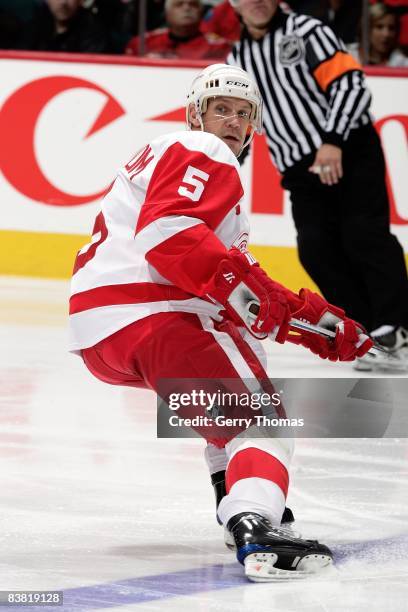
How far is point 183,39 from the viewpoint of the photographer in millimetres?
6402

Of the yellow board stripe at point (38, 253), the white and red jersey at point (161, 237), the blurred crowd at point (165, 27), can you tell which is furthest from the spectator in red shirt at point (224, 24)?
the white and red jersey at point (161, 237)

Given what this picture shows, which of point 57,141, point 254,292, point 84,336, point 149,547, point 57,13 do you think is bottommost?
point 57,141

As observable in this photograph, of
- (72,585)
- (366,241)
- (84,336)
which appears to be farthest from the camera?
(366,241)

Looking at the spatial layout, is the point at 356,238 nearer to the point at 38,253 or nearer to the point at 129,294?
the point at 38,253

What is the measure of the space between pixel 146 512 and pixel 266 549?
0.55 meters

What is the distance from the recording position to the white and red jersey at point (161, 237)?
238cm

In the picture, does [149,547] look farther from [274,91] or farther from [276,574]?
[274,91]

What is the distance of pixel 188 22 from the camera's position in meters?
6.44

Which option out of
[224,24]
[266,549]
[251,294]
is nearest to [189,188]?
[251,294]

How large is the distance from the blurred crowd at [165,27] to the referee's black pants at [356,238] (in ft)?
4.39

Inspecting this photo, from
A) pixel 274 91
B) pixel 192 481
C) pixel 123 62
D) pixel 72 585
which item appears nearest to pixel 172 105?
pixel 123 62

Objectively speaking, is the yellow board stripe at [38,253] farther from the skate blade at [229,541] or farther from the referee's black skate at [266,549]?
the referee's black skate at [266,549]

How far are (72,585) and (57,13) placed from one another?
15.5 feet
